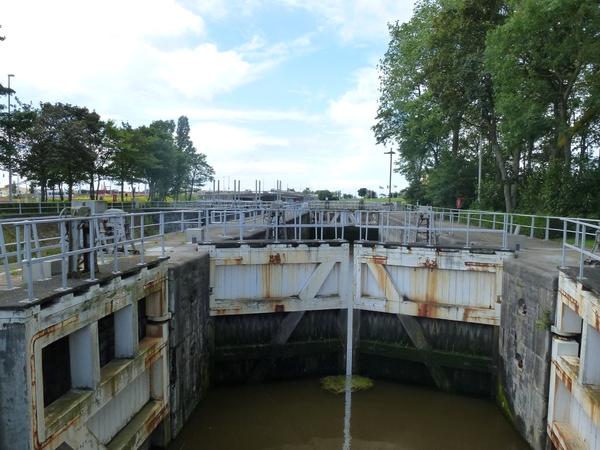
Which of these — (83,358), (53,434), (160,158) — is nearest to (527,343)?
(83,358)

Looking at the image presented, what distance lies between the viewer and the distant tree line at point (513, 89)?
1769cm

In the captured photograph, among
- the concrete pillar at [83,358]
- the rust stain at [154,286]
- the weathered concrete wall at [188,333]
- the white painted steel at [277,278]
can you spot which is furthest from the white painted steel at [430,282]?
the concrete pillar at [83,358]

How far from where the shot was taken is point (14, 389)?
4977 mm

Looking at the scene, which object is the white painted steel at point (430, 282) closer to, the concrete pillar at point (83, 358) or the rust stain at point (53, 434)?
the concrete pillar at point (83, 358)

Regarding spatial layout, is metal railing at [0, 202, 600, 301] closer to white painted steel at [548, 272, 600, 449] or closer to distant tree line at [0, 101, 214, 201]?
white painted steel at [548, 272, 600, 449]

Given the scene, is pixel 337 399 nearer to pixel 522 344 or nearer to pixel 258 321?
pixel 258 321

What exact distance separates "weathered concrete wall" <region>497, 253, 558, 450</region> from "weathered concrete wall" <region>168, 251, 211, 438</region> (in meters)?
6.96

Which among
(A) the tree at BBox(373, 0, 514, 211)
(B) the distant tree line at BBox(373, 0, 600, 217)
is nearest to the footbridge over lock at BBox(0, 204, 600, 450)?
(B) the distant tree line at BBox(373, 0, 600, 217)

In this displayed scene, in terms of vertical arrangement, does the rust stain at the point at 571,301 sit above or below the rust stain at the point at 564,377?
above

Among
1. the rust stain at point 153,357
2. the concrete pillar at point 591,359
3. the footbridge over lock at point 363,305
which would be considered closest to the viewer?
the concrete pillar at point 591,359

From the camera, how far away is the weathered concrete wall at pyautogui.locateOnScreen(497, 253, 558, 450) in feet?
27.1

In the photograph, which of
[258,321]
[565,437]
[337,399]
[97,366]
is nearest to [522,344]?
[565,437]

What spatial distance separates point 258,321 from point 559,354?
696cm

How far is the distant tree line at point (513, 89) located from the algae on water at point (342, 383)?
11.8 metres
